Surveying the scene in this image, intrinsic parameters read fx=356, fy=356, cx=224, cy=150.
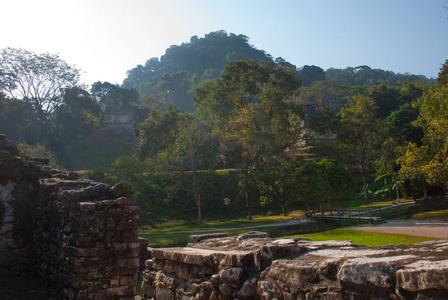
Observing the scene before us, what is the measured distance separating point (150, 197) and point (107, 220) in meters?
24.3

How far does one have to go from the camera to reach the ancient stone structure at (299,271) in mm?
2287

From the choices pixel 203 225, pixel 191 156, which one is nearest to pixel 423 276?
pixel 203 225

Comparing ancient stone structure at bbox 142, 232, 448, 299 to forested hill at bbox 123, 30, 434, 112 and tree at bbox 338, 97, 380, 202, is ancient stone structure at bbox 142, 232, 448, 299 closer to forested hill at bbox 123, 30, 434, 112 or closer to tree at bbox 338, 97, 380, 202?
tree at bbox 338, 97, 380, 202

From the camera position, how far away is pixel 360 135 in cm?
3522

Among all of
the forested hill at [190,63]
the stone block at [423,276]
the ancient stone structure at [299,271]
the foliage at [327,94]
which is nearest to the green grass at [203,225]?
the ancient stone structure at [299,271]

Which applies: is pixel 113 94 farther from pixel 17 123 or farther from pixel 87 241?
pixel 87 241

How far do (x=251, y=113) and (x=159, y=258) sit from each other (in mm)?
24745

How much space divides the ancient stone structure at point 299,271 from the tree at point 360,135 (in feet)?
105

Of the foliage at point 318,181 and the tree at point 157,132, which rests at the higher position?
the tree at point 157,132

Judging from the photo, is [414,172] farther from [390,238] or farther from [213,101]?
[213,101]

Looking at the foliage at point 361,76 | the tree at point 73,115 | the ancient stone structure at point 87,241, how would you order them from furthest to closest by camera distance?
1. the foliage at point 361,76
2. the tree at point 73,115
3. the ancient stone structure at point 87,241

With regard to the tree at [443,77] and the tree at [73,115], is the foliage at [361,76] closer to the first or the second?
the tree at [443,77]

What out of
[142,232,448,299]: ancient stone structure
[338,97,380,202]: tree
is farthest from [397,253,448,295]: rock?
[338,97,380,202]: tree

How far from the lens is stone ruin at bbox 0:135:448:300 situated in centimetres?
246
